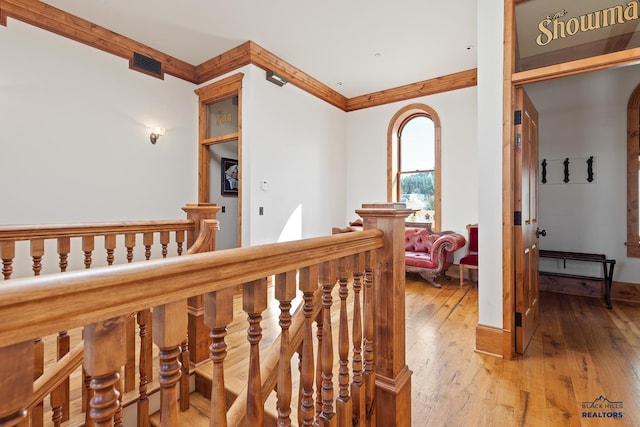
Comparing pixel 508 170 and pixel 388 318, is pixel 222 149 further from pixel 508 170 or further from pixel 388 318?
pixel 388 318

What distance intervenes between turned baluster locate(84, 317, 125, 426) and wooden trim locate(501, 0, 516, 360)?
95.6 inches

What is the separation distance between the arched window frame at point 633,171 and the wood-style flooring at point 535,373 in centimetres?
91

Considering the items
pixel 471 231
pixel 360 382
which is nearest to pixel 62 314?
pixel 360 382

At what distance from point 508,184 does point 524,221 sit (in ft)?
1.20

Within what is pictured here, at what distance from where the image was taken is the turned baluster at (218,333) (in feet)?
2.24

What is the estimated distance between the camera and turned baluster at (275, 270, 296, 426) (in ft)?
2.82

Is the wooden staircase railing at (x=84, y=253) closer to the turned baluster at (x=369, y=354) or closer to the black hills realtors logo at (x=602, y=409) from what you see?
the turned baluster at (x=369, y=354)

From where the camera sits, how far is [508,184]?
7.38ft

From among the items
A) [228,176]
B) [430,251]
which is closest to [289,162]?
[228,176]

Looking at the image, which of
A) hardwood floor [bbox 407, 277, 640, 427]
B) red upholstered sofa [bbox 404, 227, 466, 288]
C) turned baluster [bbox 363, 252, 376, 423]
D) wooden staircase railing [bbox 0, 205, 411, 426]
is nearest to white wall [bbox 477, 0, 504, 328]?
hardwood floor [bbox 407, 277, 640, 427]

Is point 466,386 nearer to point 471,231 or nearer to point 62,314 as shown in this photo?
point 62,314

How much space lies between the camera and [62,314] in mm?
452

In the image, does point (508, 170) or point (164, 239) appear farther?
point (508, 170)

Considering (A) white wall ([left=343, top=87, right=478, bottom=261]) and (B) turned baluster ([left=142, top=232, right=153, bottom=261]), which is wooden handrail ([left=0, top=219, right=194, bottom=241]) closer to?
(B) turned baluster ([left=142, top=232, right=153, bottom=261])
